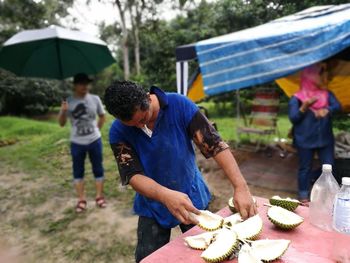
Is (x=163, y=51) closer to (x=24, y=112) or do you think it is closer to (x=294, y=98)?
(x=24, y=112)

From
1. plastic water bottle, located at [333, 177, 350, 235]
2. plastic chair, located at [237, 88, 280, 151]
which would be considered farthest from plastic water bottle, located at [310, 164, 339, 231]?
plastic chair, located at [237, 88, 280, 151]

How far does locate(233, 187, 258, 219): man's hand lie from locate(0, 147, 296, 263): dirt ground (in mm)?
1973

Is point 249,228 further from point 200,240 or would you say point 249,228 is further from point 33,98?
point 33,98

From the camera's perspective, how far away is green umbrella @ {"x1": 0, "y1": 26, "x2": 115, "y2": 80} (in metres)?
4.28

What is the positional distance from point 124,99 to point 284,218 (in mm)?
960

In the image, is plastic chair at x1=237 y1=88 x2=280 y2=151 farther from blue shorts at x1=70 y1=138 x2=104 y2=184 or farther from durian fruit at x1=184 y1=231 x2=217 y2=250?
durian fruit at x1=184 y1=231 x2=217 y2=250

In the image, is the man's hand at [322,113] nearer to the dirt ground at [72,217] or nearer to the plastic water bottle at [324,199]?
the dirt ground at [72,217]

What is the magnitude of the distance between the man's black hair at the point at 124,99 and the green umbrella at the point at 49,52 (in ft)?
9.45

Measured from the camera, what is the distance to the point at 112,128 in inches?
76.5

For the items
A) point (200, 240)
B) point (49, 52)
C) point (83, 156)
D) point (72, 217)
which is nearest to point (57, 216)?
point (72, 217)

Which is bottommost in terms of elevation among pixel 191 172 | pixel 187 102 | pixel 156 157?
pixel 191 172

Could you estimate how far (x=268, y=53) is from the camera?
3674mm

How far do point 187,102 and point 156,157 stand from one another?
14.0 inches

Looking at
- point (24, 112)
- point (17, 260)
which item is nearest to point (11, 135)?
point (24, 112)
